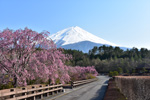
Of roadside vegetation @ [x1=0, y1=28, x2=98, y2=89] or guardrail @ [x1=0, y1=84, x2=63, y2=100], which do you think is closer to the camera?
guardrail @ [x1=0, y1=84, x2=63, y2=100]

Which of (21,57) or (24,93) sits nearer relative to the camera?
(24,93)

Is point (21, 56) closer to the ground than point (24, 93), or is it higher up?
higher up

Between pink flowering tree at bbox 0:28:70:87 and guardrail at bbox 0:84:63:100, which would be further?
pink flowering tree at bbox 0:28:70:87

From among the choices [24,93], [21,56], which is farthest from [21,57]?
[24,93]

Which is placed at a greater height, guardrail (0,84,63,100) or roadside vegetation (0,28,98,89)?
roadside vegetation (0,28,98,89)

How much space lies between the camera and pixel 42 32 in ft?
67.3

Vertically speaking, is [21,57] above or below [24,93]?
above

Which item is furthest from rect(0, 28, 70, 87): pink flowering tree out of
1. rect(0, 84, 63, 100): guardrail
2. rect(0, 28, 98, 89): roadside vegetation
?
rect(0, 84, 63, 100): guardrail

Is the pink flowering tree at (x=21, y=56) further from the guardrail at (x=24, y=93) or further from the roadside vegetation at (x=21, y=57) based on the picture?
the guardrail at (x=24, y=93)

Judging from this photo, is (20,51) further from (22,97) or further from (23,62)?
(22,97)

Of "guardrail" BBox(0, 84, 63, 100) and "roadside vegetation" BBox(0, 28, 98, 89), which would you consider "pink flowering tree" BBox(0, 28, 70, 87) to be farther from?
"guardrail" BBox(0, 84, 63, 100)

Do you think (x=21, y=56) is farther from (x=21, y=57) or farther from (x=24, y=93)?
(x=24, y=93)

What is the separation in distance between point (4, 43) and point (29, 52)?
241 cm

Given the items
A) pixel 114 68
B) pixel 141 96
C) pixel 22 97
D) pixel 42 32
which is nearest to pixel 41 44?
pixel 42 32
